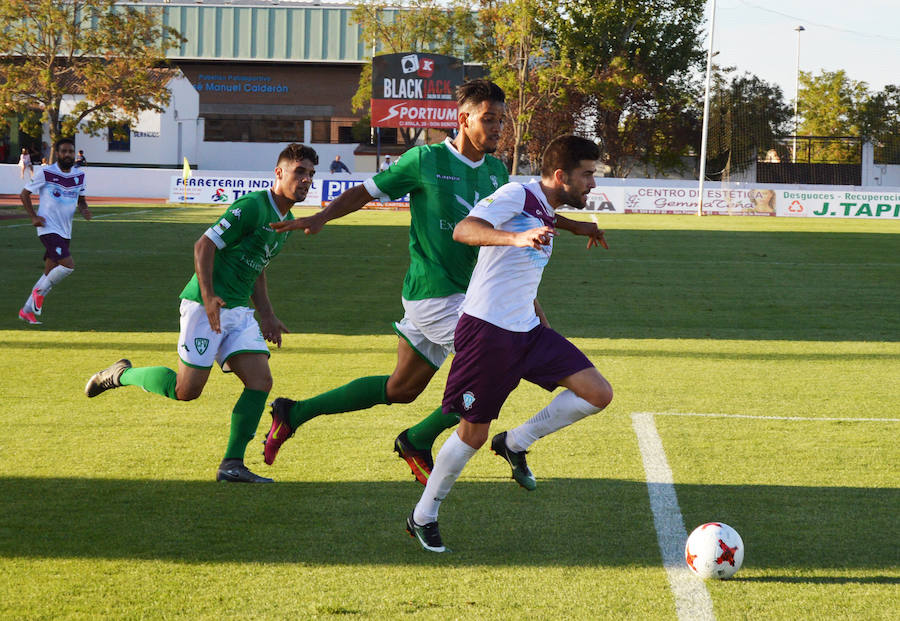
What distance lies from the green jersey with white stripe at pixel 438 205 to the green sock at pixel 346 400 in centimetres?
61

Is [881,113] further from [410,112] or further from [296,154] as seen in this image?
[296,154]

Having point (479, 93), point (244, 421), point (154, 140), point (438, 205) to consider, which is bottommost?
point (244, 421)

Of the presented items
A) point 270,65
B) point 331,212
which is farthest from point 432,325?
point 270,65

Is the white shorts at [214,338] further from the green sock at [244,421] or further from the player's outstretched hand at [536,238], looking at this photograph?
the player's outstretched hand at [536,238]

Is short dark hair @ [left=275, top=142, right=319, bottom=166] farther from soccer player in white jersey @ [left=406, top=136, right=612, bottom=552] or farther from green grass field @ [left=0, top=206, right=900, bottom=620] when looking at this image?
green grass field @ [left=0, top=206, right=900, bottom=620]

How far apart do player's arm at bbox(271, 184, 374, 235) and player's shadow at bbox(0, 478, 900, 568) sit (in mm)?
1345

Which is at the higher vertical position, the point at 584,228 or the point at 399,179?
the point at 399,179

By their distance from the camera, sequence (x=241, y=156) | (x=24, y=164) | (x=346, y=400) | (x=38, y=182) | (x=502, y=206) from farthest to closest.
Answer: (x=241, y=156) → (x=24, y=164) → (x=38, y=182) → (x=346, y=400) → (x=502, y=206)

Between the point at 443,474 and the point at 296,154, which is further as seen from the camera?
the point at 296,154

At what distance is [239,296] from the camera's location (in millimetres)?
5996

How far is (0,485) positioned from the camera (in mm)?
5660

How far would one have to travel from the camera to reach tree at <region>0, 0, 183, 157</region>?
47750 millimetres

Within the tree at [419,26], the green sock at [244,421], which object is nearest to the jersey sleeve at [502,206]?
the green sock at [244,421]

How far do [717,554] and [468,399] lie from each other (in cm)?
118
